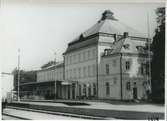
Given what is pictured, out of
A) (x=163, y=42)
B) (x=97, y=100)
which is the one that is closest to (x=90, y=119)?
(x=97, y=100)

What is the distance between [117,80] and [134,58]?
0.26 m

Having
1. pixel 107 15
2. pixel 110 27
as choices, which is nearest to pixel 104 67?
pixel 110 27

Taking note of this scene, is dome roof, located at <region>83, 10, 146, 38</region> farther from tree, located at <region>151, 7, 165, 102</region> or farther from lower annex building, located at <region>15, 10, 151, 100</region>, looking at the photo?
tree, located at <region>151, 7, 165, 102</region>

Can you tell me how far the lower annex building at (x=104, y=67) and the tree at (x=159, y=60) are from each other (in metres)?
0.06

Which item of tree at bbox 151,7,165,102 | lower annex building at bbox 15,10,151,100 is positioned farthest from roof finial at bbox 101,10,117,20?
tree at bbox 151,7,165,102

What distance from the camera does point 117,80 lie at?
4.81 m

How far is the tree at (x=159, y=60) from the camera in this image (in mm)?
4762

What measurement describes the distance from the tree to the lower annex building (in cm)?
6

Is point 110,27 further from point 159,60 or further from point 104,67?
point 159,60

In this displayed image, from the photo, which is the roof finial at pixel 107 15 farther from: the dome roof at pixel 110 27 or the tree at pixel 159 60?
the tree at pixel 159 60

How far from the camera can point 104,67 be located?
4812 mm

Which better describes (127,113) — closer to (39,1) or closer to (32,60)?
(32,60)

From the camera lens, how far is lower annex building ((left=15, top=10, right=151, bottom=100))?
4.80 meters

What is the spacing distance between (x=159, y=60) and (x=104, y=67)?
1.69ft
